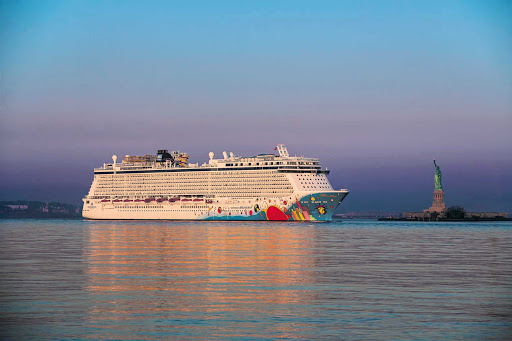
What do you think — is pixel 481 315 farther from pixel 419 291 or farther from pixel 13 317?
pixel 13 317

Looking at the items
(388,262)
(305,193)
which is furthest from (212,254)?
(305,193)

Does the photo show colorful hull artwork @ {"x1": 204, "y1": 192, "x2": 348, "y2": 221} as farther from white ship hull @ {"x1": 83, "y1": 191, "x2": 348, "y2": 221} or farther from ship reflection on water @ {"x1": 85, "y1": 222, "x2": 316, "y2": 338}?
ship reflection on water @ {"x1": 85, "y1": 222, "x2": 316, "y2": 338}

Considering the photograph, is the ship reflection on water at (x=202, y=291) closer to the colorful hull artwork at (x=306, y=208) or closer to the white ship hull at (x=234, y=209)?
the colorful hull artwork at (x=306, y=208)

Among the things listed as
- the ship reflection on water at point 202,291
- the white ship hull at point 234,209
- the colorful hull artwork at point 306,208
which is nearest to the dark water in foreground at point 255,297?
the ship reflection on water at point 202,291

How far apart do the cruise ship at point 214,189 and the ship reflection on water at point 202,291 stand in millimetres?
73722

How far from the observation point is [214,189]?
127m

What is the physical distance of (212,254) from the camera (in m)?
40.5

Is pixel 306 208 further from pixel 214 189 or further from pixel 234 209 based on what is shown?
pixel 214 189

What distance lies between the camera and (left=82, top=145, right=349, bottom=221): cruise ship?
11525cm

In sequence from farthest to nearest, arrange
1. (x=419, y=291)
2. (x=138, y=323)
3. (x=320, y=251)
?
(x=320, y=251) < (x=419, y=291) < (x=138, y=323)

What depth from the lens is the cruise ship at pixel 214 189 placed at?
11525 cm

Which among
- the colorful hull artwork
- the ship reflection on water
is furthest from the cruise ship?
the ship reflection on water

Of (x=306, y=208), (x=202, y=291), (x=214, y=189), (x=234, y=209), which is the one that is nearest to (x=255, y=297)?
(x=202, y=291)

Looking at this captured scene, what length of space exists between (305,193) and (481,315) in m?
94.7
